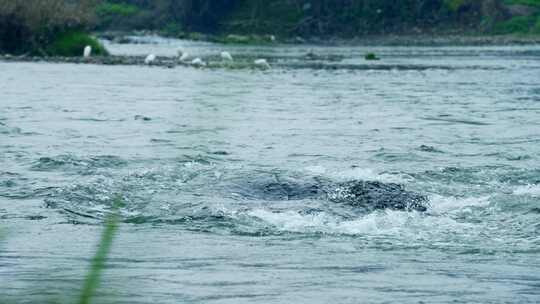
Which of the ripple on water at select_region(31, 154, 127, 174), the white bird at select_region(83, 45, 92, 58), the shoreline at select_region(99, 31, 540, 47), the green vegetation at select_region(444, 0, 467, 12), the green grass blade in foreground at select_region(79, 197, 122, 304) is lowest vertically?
the shoreline at select_region(99, 31, 540, 47)

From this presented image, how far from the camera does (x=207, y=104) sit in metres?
4.18

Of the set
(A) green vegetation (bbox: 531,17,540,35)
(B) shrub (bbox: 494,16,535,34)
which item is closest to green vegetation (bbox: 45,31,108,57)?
(A) green vegetation (bbox: 531,17,540,35)

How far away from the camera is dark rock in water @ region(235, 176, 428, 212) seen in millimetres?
11664

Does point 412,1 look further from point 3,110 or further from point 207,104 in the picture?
point 207,104

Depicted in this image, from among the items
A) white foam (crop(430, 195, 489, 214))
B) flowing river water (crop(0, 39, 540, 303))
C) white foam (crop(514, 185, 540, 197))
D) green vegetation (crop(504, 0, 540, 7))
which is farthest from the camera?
green vegetation (crop(504, 0, 540, 7))

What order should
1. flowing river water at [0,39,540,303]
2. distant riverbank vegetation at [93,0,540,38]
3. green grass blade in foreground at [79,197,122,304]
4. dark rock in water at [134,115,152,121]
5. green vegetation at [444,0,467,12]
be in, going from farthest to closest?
green vegetation at [444,0,467,12], distant riverbank vegetation at [93,0,540,38], dark rock in water at [134,115,152,121], flowing river water at [0,39,540,303], green grass blade in foreground at [79,197,122,304]

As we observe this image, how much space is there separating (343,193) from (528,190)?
2.33 meters

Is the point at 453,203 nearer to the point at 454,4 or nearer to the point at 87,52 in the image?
the point at 87,52

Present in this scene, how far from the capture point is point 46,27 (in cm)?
4591

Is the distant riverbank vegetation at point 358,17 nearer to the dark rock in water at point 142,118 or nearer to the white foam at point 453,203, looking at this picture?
the dark rock in water at point 142,118

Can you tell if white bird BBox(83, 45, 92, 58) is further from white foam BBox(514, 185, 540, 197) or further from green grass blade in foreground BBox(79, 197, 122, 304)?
green grass blade in foreground BBox(79, 197, 122, 304)

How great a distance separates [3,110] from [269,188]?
1201 cm

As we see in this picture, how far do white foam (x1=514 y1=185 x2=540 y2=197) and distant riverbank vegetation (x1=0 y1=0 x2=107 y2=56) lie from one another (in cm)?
3549

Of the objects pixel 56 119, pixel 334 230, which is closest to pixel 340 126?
pixel 56 119
